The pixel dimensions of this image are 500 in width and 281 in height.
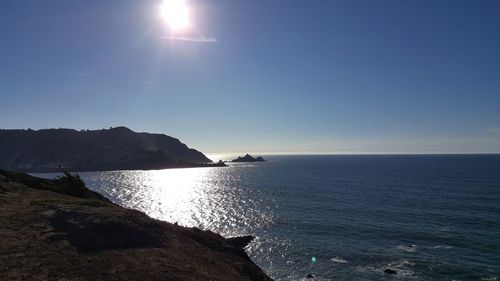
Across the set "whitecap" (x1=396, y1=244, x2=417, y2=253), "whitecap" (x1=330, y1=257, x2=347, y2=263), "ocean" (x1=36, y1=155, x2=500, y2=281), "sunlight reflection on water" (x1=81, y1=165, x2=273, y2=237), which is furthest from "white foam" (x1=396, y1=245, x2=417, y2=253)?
"sunlight reflection on water" (x1=81, y1=165, x2=273, y2=237)

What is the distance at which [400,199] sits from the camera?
324 ft

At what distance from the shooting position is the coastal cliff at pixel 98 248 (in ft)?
64.6

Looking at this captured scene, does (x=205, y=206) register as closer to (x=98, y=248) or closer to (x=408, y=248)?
(x=408, y=248)

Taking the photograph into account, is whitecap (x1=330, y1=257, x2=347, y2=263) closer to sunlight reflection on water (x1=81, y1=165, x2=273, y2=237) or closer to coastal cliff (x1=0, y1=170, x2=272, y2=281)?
coastal cliff (x1=0, y1=170, x2=272, y2=281)

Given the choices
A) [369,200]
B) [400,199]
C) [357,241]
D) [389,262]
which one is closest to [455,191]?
[400,199]

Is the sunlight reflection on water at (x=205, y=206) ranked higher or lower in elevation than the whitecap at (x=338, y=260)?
higher

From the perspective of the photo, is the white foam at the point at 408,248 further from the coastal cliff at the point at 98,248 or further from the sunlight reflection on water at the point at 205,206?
the coastal cliff at the point at 98,248

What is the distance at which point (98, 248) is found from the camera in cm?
2342

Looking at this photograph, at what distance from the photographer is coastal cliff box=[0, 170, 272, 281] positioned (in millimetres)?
19688

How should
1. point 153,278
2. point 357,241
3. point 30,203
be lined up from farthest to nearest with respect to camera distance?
point 357,241, point 30,203, point 153,278

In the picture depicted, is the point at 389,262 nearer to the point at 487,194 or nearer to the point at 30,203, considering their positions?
the point at 30,203

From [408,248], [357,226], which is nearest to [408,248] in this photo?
[408,248]

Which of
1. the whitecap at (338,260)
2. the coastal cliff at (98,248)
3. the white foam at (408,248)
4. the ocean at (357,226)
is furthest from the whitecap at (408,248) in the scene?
the coastal cliff at (98,248)

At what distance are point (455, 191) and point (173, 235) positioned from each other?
103 meters
